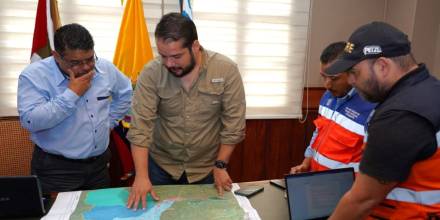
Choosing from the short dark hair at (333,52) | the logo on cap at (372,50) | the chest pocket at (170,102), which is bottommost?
the chest pocket at (170,102)

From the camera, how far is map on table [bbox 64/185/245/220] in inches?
54.6

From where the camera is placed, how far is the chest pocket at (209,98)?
1.79 meters

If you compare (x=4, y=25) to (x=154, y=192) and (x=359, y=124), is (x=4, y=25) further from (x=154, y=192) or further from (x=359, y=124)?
(x=359, y=124)

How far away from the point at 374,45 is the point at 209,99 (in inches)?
36.0

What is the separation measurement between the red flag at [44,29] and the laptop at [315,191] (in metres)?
2.04

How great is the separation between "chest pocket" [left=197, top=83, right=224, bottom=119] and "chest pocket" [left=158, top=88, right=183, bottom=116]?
105 millimetres

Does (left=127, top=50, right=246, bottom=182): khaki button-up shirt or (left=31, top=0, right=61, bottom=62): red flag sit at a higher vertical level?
(left=31, top=0, right=61, bottom=62): red flag

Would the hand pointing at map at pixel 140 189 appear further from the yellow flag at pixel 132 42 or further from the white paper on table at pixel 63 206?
the yellow flag at pixel 132 42

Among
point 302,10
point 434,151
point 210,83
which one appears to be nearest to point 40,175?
point 210,83

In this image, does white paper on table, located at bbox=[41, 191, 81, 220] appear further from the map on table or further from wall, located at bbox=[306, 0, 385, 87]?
wall, located at bbox=[306, 0, 385, 87]

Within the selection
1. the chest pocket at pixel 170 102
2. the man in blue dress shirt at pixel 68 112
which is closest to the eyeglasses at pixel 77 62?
the man in blue dress shirt at pixel 68 112

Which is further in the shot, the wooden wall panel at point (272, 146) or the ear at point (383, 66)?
the wooden wall panel at point (272, 146)

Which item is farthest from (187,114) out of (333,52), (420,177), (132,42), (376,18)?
(376,18)

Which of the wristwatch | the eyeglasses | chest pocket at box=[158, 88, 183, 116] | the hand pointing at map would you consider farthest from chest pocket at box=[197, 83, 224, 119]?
the eyeglasses
